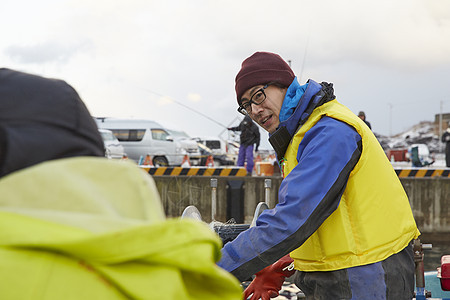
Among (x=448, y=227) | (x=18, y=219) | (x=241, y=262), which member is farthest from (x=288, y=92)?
(x=448, y=227)

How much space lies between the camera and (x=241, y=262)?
191cm

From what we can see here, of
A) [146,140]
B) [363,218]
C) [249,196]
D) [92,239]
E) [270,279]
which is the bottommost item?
[249,196]

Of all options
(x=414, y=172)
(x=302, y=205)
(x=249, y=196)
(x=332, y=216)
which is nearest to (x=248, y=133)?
(x=249, y=196)

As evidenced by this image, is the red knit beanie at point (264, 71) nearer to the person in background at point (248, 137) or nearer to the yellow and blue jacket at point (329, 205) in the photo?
the yellow and blue jacket at point (329, 205)

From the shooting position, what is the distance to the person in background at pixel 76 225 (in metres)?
0.69

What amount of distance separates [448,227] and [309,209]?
1003cm

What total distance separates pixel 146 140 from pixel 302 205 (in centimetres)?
2338

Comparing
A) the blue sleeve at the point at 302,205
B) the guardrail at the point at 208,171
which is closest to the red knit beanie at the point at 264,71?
the blue sleeve at the point at 302,205

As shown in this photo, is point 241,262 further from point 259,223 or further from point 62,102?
point 62,102

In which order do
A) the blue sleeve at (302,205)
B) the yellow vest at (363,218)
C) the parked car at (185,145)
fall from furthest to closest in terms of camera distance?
the parked car at (185,145) → the yellow vest at (363,218) → the blue sleeve at (302,205)

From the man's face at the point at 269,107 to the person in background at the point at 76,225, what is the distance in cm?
→ 165

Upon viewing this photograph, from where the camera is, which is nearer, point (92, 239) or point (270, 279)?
point (92, 239)

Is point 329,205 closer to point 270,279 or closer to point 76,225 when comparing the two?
point 270,279

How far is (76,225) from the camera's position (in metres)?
0.70
